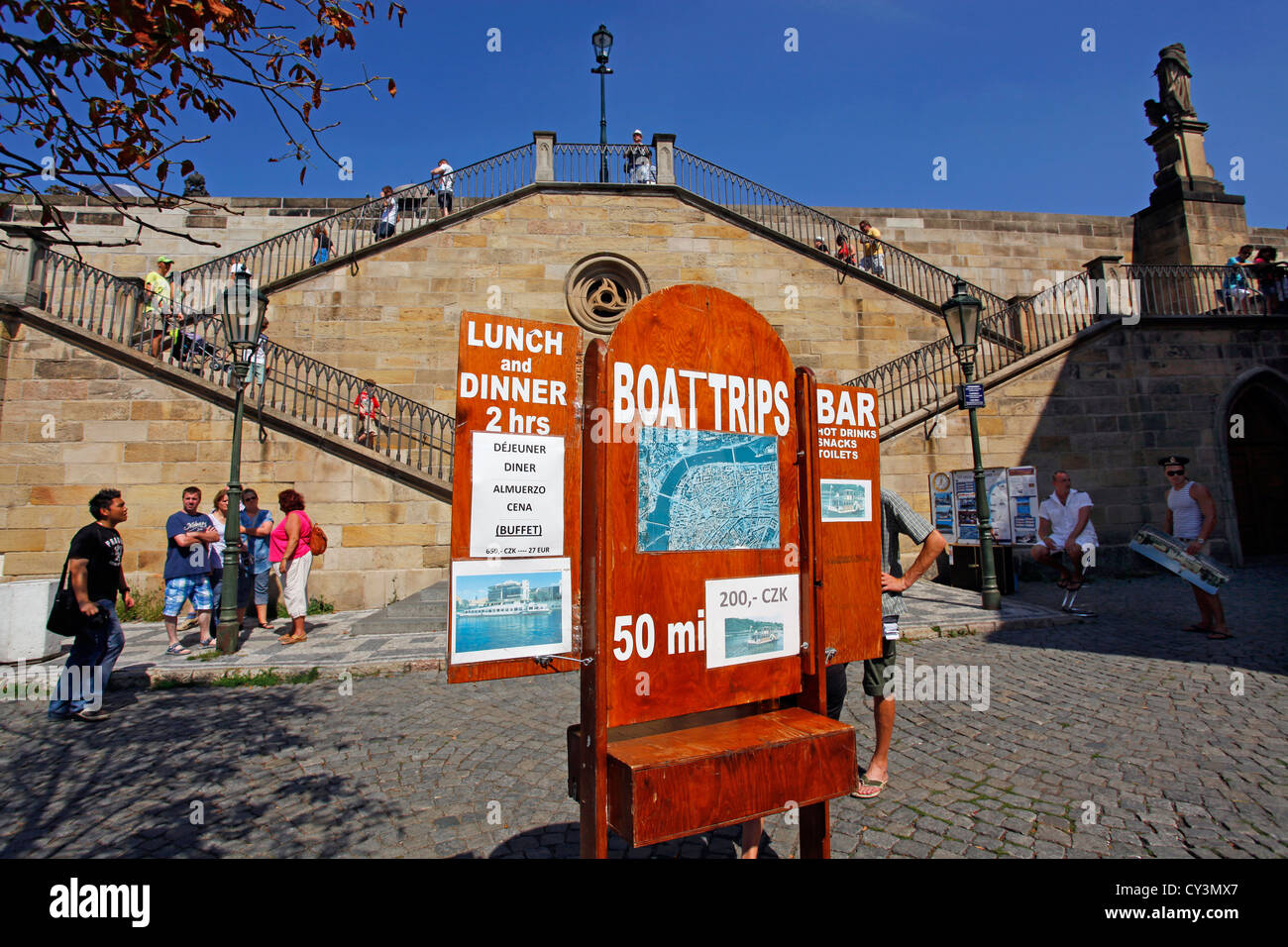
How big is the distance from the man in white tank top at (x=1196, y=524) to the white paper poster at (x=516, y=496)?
7763mm

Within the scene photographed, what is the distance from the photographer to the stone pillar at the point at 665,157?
52.4 ft

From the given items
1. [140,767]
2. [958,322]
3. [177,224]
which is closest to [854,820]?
[140,767]

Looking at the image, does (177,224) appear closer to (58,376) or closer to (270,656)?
(58,376)

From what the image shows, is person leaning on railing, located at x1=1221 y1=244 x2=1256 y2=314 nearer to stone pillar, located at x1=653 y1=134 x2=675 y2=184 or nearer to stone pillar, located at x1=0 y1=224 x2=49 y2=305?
stone pillar, located at x1=653 y1=134 x2=675 y2=184

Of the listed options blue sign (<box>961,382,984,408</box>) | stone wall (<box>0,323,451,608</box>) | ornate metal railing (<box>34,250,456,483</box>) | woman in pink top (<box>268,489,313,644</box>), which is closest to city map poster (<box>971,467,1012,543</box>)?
blue sign (<box>961,382,984,408</box>)

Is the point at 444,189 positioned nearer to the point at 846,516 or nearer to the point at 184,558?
the point at 184,558

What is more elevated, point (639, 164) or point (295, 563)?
point (639, 164)

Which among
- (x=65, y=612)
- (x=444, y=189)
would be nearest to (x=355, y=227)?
(x=444, y=189)

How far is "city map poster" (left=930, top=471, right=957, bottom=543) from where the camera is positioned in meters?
11.4

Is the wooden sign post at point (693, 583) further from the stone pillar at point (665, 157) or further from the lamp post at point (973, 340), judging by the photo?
the stone pillar at point (665, 157)

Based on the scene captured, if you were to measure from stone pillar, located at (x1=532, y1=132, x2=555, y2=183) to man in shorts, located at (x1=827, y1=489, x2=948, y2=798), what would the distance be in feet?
47.8

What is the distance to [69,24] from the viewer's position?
3.02 metres

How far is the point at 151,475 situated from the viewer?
34.3 ft

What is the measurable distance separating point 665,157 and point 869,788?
1567 centimetres
